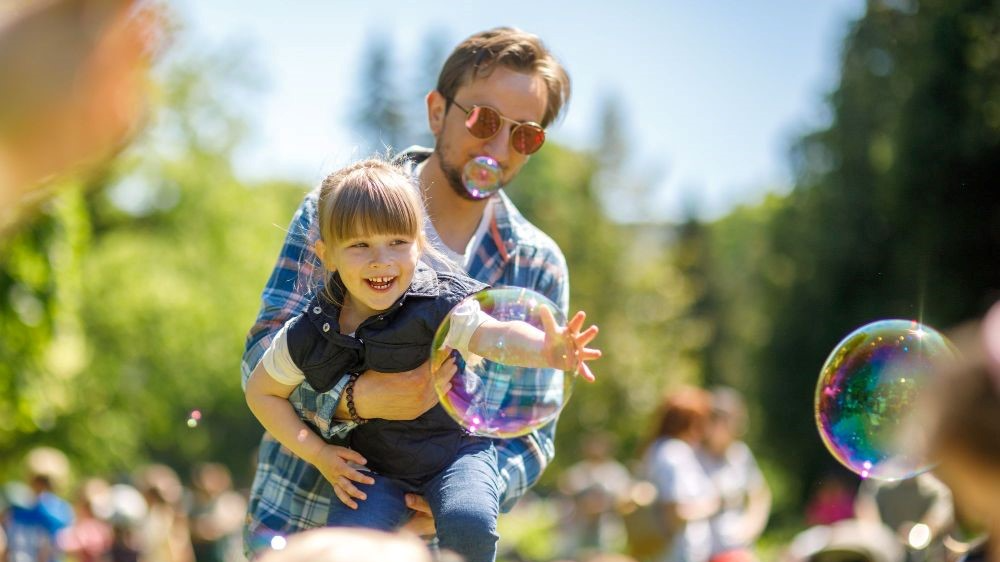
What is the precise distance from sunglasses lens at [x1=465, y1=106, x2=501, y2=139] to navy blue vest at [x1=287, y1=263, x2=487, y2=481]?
1.94 feet

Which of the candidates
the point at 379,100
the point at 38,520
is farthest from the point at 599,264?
the point at 38,520

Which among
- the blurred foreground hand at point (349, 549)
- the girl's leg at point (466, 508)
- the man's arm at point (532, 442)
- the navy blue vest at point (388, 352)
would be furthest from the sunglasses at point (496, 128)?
the blurred foreground hand at point (349, 549)

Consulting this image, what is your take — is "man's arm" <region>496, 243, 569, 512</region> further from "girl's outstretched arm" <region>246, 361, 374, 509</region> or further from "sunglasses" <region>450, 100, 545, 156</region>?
"girl's outstretched arm" <region>246, 361, 374, 509</region>

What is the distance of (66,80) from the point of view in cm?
132

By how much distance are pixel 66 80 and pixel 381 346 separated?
1.99 meters

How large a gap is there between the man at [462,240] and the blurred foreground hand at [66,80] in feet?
6.41

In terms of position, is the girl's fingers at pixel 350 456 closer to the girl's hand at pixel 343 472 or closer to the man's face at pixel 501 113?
the girl's hand at pixel 343 472

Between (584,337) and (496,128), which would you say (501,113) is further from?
(584,337)

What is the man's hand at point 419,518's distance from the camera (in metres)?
3.25

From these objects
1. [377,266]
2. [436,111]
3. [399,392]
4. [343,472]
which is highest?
[436,111]

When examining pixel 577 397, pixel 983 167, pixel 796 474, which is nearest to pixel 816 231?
pixel 796 474

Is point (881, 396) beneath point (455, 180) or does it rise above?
beneath

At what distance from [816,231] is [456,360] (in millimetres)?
24847

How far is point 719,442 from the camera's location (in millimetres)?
8547
